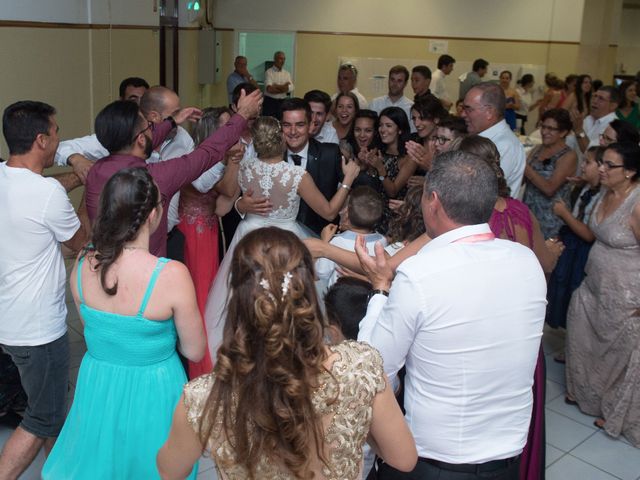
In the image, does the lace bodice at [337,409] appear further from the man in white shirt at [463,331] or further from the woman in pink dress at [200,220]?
the woman in pink dress at [200,220]

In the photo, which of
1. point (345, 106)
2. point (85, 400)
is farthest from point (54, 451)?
point (345, 106)

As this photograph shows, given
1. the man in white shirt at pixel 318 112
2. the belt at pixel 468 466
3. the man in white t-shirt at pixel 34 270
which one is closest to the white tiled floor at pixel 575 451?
the man in white t-shirt at pixel 34 270

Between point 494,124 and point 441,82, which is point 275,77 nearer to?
point 441,82

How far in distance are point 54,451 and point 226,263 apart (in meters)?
1.54

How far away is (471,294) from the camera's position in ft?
5.27

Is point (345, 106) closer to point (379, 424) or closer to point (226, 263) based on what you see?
point (226, 263)

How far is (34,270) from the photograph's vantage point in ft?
7.81

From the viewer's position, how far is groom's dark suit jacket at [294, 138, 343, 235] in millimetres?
3826

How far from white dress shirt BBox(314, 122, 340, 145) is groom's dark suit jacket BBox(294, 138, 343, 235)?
0.73 meters

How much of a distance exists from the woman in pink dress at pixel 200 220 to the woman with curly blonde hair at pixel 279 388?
2.21m

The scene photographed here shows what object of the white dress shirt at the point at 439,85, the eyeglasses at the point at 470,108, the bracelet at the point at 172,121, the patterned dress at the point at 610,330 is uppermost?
the white dress shirt at the point at 439,85

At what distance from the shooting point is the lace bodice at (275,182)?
3.38 meters

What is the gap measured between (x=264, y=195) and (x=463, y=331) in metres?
1.99

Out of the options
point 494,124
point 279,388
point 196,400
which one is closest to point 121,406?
point 196,400
